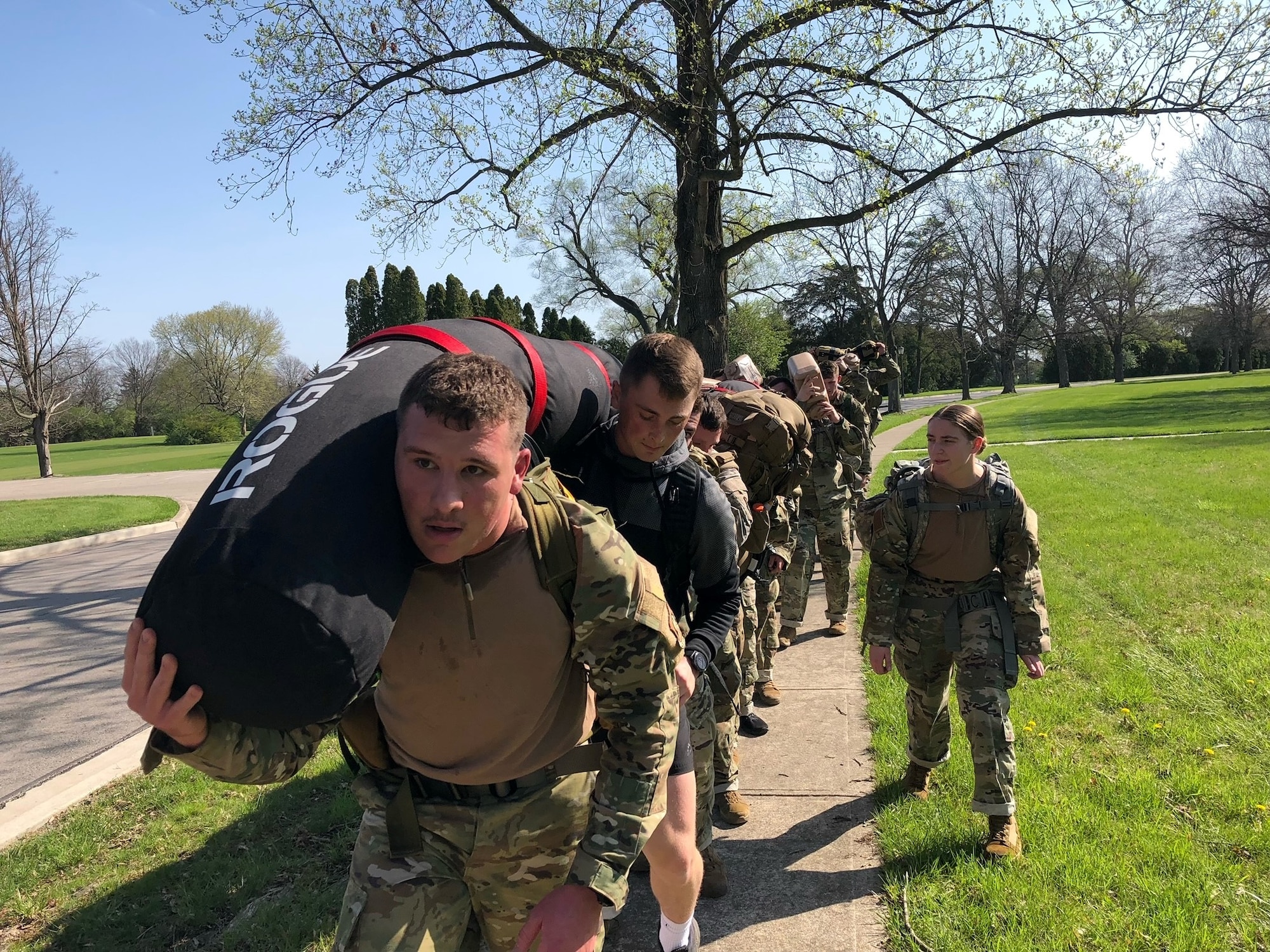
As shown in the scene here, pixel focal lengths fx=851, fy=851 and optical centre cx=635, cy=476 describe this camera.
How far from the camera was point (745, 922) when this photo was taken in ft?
11.3

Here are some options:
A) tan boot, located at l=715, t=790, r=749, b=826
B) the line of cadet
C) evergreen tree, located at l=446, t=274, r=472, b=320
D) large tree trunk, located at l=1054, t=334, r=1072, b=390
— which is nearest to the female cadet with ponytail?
tan boot, located at l=715, t=790, r=749, b=826

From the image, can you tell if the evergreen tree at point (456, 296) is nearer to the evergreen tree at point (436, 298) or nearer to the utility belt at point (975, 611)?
the evergreen tree at point (436, 298)

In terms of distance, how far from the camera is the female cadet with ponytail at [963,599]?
384cm

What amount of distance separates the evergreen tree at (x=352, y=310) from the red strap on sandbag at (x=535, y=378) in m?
47.0

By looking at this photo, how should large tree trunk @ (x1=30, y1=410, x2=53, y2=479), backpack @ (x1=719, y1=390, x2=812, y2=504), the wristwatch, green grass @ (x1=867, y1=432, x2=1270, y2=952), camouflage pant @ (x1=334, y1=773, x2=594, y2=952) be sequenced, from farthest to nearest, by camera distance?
large tree trunk @ (x1=30, y1=410, x2=53, y2=479) < backpack @ (x1=719, y1=390, x2=812, y2=504) < green grass @ (x1=867, y1=432, x2=1270, y2=952) < the wristwatch < camouflage pant @ (x1=334, y1=773, x2=594, y2=952)

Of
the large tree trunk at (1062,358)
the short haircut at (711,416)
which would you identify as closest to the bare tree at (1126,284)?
the large tree trunk at (1062,358)

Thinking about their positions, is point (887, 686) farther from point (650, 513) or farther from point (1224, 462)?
point (1224, 462)

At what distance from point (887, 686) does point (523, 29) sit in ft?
27.7

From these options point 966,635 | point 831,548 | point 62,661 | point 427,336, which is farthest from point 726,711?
point 62,661

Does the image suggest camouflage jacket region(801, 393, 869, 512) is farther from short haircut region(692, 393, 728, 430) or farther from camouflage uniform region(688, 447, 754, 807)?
camouflage uniform region(688, 447, 754, 807)

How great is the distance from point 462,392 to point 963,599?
10.1ft

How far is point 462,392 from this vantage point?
1771 millimetres

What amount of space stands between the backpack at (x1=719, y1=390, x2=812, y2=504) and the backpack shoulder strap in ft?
10.2

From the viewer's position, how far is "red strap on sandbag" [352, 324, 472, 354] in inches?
81.7
